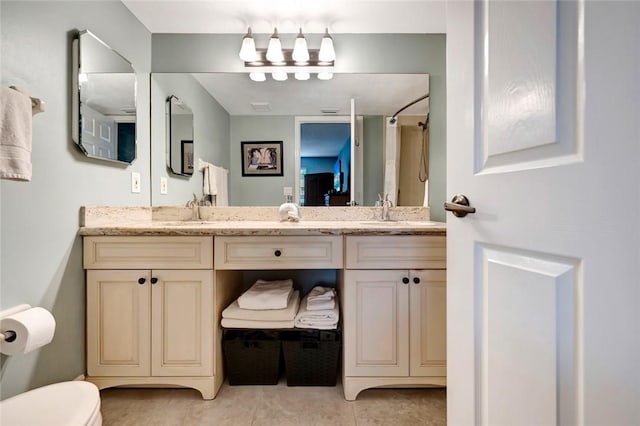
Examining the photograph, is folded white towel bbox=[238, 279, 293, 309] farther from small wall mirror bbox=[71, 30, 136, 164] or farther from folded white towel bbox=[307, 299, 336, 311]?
small wall mirror bbox=[71, 30, 136, 164]

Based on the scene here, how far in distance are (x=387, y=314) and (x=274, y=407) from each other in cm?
69

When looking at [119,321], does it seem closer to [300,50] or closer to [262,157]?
[262,157]

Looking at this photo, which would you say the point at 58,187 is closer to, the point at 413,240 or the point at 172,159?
the point at 172,159

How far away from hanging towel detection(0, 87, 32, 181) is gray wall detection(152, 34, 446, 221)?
1169 mm

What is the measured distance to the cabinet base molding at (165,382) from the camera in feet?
4.60

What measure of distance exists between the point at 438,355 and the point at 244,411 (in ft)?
3.11

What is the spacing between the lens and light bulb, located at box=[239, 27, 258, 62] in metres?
1.84

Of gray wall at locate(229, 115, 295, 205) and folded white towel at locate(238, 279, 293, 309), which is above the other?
gray wall at locate(229, 115, 295, 205)

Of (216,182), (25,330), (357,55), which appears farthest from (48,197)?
(357,55)

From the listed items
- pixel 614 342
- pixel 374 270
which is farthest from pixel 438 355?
pixel 614 342

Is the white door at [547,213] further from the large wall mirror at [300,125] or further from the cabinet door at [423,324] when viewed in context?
the large wall mirror at [300,125]

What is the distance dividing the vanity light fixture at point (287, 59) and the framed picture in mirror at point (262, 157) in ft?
1.39

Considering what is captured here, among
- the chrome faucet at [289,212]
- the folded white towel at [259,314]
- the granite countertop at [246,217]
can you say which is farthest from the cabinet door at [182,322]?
the chrome faucet at [289,212]

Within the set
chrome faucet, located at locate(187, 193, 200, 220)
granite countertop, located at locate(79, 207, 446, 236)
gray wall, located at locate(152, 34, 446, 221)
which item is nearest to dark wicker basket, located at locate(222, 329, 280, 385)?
granite countertop, located at locate(79, 207, 446, 236)
